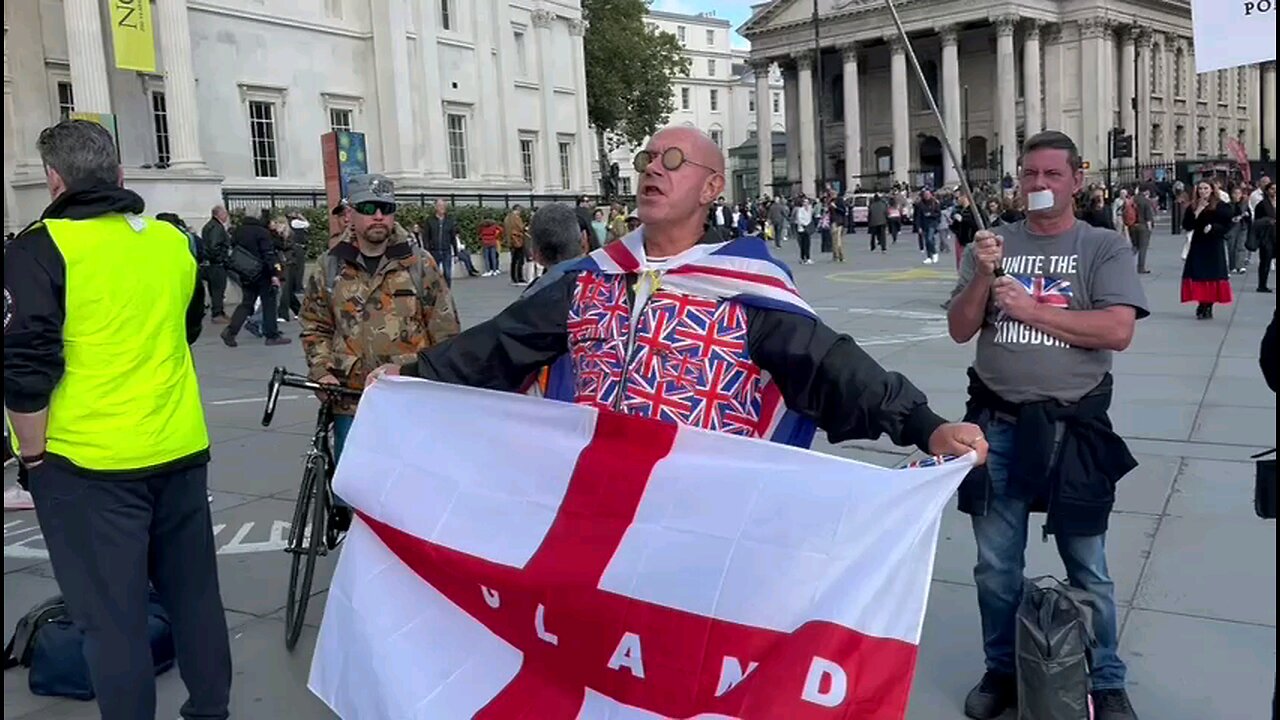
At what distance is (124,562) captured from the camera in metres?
3.48

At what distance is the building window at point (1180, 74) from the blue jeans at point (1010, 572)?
87199 millimetres

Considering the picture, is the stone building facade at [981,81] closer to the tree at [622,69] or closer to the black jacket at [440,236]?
the tree at [622,69]

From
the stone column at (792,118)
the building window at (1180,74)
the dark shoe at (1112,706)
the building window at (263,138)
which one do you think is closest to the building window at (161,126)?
the building window at (263,138)

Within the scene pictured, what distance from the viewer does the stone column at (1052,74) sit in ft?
Answer: 242

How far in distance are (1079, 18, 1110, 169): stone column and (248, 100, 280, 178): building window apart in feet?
178

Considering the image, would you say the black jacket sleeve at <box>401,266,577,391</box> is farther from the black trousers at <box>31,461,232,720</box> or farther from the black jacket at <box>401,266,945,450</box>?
the black trousers at <box>31,461,232,720</box>

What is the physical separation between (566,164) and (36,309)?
42.5m

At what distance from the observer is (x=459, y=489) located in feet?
11.5

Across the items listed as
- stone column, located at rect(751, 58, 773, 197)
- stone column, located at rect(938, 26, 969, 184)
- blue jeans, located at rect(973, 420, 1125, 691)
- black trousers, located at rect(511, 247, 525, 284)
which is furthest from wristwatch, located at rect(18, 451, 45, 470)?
stone column, located at rect(751, 58, 773, 197)

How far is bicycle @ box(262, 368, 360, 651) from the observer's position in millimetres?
4934

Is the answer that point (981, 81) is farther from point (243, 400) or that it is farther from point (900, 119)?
point (243, 400)

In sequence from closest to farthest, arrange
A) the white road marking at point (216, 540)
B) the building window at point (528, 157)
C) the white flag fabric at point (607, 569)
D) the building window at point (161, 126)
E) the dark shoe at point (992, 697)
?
1. the white flag fabric at point (607, 569)
2. the dark shoe at point (992, 697)
3. the white road marking at point (216, 540)
4. the building window at point (161, 126)
5. the building window at point (528, 157)

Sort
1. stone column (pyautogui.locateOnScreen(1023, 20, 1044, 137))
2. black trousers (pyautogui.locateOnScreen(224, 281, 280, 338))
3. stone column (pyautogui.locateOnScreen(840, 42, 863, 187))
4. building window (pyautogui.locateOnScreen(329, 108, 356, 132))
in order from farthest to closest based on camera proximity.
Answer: stone column (pyautogui.locateOnScreen(840, 42, 863, 187))
stone column (pyautogui.locateOnScreen(1023, 20, 1044, 137))
building window (pyautogui.locateOnScreen(329, 108, 356, 132))
black trousers (pyautogui.locateOnScreen(224, 281, 280, 338))

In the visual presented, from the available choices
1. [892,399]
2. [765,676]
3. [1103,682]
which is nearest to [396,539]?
[765,676]
